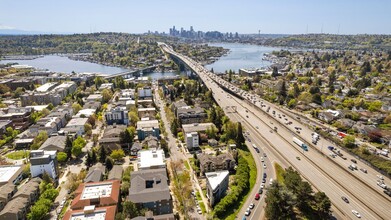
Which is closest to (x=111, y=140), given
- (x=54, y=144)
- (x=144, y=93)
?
(x=54, y=144)

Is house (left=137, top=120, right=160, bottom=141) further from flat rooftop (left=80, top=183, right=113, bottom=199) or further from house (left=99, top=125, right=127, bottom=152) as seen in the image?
flat rooftop (left=80, top=183, right=113, bottom=199)

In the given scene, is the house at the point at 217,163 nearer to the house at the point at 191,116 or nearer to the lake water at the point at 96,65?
the house at the point at 191,116

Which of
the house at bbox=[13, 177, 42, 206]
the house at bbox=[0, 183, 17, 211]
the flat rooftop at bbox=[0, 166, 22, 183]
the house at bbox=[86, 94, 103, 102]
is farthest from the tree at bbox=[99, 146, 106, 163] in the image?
the house at bbox=[86, 94, 103, 102]

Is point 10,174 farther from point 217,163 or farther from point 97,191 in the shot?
point 217,163

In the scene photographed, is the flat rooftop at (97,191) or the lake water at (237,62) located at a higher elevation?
the lake water at (237,62)

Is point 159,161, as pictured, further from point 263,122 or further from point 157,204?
point 263,122

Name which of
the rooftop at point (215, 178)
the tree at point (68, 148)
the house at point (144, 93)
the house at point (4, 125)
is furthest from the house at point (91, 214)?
the house at point (144, 93)
